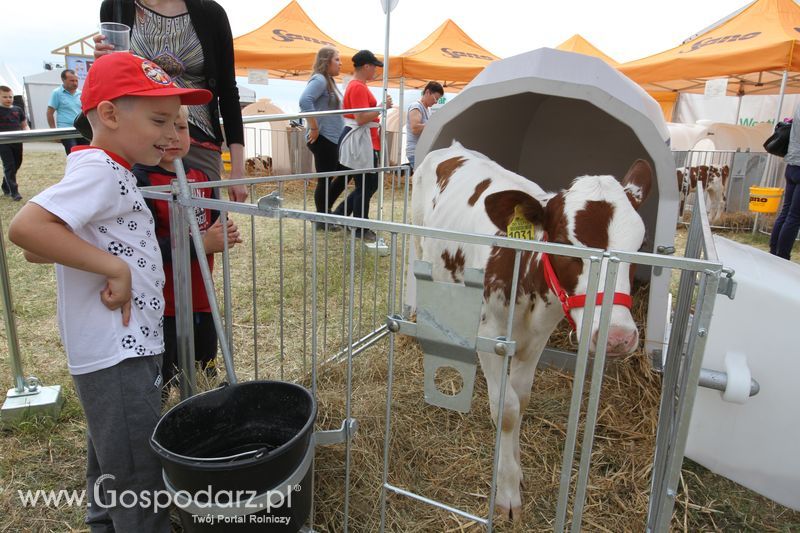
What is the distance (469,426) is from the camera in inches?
110

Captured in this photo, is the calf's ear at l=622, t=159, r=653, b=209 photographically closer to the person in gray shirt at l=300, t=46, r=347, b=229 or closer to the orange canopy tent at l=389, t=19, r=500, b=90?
the person in gray shirt at l=300, t=46, r=347, b=229

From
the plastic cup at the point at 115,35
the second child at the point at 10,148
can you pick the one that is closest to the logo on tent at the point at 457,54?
the second child at the point at 10,148

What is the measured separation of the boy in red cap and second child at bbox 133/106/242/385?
0.26m

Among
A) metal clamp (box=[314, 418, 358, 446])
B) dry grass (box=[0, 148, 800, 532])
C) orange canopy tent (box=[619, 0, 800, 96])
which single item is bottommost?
dry grass (box=[0, 148, 800, 532])

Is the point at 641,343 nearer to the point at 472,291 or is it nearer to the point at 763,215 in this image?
the point at 472,291

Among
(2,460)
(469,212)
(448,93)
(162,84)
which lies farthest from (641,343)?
(448,93)

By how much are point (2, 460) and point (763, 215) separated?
10.6 metres

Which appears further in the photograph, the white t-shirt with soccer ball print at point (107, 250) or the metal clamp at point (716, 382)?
the metal clamp at point (716, 382)

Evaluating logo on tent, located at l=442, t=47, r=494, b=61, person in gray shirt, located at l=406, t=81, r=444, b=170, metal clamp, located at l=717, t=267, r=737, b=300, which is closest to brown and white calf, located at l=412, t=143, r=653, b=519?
metal clamp, located at l=717, t=267, r=737, b=300

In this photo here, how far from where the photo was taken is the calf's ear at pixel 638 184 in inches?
86.3

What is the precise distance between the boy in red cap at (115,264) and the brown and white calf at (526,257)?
1151 millimetres

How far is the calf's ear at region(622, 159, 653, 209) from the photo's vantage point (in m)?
2.19

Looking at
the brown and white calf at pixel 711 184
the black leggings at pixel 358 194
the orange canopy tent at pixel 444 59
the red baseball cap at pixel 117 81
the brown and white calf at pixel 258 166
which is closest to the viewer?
the red baseball cap at pixel 117 81

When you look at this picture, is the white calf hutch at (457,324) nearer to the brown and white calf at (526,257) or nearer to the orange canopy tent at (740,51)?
the brown and white calf at (526,257)
